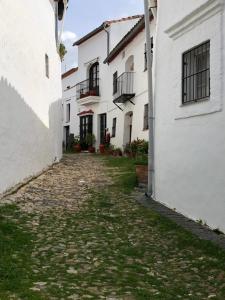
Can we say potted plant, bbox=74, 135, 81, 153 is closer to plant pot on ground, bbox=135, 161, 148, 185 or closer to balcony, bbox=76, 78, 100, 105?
Answer: balcony, bbox=76, 78, 100, 105

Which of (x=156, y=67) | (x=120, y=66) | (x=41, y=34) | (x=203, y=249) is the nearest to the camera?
(x=203, y=249)

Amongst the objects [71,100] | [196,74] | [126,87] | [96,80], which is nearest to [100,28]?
[96,80]

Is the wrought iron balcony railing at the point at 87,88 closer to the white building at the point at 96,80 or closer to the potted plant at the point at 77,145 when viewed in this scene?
the white building at the point at 96,80

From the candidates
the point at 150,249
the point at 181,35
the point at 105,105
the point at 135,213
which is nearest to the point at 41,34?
the point at 181,35

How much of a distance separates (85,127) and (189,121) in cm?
2313

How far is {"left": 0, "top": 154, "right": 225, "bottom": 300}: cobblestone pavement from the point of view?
5066 millimetres

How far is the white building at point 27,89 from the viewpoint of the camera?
33.0 feet

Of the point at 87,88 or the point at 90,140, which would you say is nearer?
the point at 90,140

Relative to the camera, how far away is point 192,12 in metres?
8.65

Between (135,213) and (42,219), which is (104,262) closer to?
(42,219)

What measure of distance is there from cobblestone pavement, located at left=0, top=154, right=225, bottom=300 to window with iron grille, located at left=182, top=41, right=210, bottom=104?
241 centimetres

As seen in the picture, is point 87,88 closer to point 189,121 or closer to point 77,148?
point 77,148

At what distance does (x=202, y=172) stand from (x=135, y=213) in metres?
1.59

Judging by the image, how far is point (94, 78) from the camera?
3147cm
